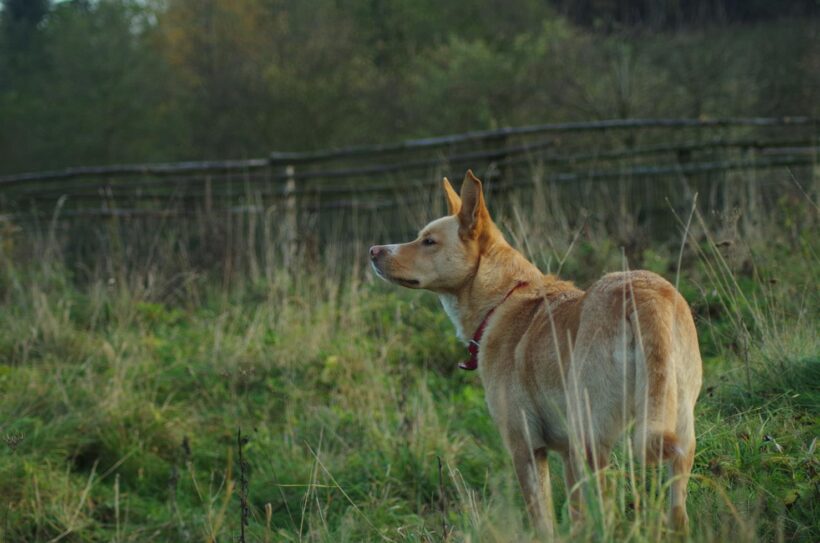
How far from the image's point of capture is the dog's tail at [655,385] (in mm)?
2598

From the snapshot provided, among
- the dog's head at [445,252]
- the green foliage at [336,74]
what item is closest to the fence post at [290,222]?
the dog's head at [445,252]

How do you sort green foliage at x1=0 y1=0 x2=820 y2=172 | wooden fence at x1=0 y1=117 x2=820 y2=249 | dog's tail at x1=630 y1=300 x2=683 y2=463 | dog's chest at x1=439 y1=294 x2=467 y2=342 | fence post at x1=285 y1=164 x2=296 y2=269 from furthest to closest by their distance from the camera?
green foliage at x1=0 y1=0 x2=820 y2=172, wooden fence at x1=0 y1=117 x2=820 y2=249, fence post at x1=285 y1=164 x2=296 y2=269, dog's chest at x1=439 y1=294 x2=467 y2=342, dog's tail at x1=630 y1=300 x2=683 y2=463

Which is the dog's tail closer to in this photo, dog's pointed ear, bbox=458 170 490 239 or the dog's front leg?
the dog's front leg

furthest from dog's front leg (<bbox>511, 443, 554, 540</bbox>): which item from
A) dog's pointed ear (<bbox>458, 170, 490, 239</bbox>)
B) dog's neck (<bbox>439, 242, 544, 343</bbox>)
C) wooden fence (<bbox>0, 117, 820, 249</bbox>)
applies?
wooden fence (<bbox>0, 117, 820, 249</bbox>)

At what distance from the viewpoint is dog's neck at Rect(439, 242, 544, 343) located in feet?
12.5

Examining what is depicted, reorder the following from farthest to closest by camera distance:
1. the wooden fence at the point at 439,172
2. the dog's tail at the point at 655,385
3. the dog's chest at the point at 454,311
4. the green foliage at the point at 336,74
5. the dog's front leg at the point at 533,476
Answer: the green foliage at the point at 336,74 → the wooden fence at the point at 439,172 → the dog's chest at the point at 454,311 → the dog's front leg at the point at 533,476 → the dog's tail at the point at 655,385

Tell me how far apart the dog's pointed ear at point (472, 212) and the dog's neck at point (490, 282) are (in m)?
0.11

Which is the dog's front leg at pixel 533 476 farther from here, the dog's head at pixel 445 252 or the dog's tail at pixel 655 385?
the dog's head at pixel 445 252

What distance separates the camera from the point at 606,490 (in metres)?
2.91

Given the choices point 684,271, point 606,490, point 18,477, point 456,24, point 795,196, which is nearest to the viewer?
point 606,490

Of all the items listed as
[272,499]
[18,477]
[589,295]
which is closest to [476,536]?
[589,295]

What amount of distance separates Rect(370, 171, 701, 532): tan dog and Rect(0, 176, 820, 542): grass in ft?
0.51

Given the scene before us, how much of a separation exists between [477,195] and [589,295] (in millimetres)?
956

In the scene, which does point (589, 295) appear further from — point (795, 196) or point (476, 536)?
point (795, 196)
